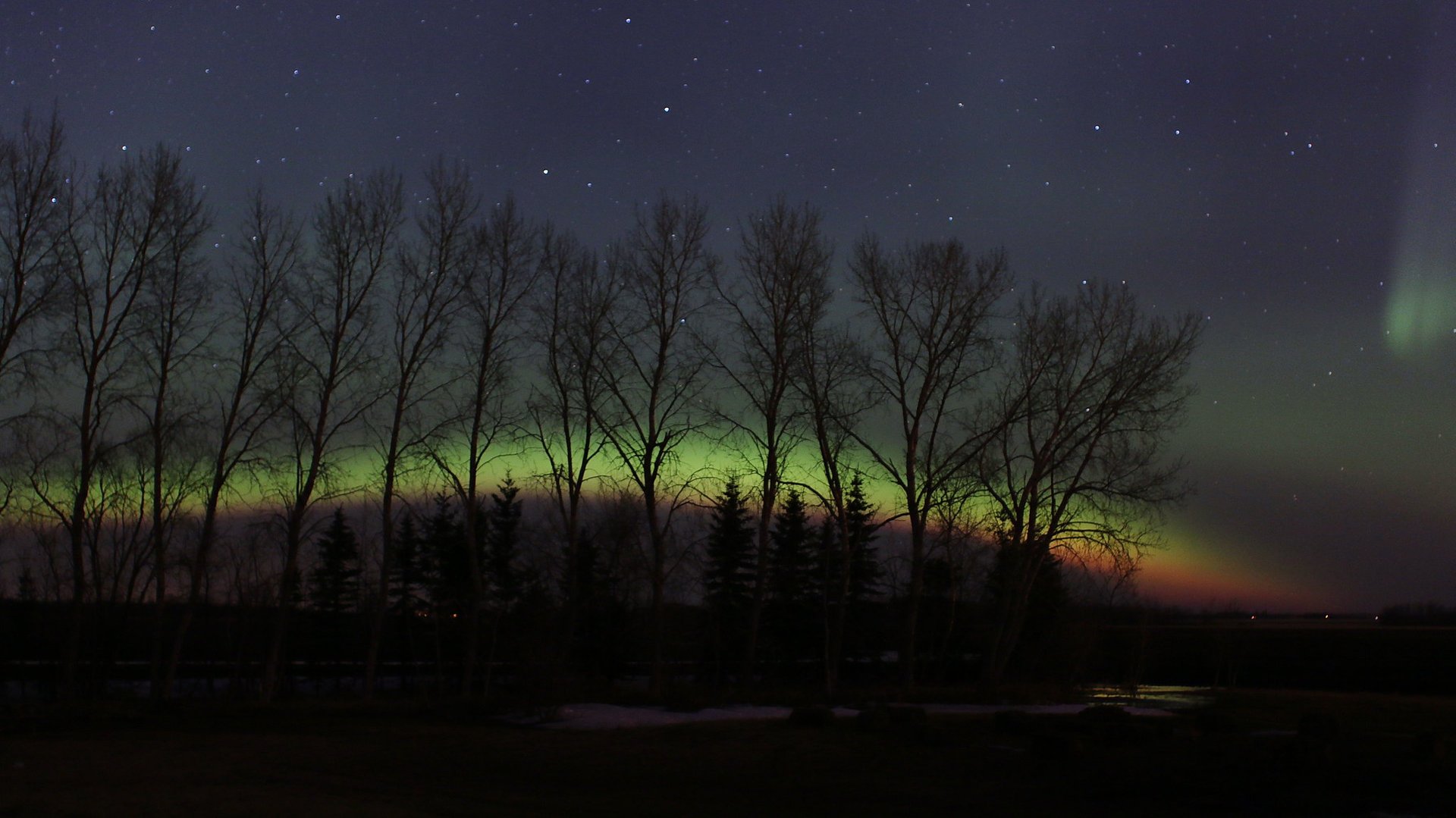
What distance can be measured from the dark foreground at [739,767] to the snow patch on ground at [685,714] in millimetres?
829

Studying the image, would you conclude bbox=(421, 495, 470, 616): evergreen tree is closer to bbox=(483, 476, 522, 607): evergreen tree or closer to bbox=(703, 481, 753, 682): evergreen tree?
bbox=(483, 476, 522, 607): evergreen tree

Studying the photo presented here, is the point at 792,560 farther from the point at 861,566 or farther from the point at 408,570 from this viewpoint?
the point at 408,570

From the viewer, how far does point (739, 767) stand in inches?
498

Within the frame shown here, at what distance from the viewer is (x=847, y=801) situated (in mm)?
10648

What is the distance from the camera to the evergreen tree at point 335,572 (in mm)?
60562

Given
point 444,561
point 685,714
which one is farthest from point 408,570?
point 685,714

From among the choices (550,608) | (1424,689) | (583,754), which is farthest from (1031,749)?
(1424,689)

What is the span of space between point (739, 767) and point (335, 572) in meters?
54.2

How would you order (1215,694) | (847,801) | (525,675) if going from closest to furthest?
(847,801)
(525,675)
(1215,694)

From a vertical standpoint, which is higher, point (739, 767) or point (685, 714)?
point (739, 767)

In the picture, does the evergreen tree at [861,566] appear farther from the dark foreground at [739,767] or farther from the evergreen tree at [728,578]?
the dark foreground at [739,767]

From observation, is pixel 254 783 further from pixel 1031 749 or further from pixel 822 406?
pixel 822 406

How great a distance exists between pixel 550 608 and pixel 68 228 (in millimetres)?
22559

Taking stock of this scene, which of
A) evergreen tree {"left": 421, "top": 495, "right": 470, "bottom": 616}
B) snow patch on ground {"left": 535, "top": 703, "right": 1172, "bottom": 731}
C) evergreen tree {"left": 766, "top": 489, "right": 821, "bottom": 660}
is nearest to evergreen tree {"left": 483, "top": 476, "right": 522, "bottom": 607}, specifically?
evergreen tree {"left": 421, "top": 495, "right": 470, "bottom": 616}
